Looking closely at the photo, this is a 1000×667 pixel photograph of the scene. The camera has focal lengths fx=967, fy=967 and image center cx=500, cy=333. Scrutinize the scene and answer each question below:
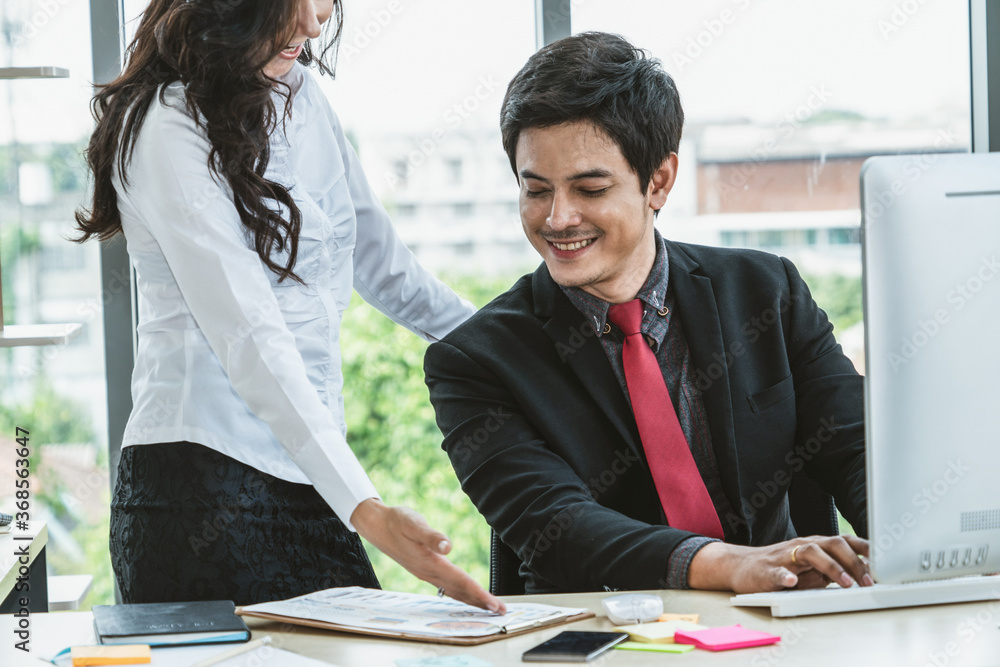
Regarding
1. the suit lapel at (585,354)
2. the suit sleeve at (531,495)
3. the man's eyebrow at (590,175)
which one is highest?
the man's eyebrow at (590,175)

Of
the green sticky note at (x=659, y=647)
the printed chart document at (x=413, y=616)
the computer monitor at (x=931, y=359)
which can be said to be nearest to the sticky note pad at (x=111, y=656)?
the printed chart document at (x=413, y=616)

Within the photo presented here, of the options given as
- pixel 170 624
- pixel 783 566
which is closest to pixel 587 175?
pixel 783 566

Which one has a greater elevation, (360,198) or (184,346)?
(360,198)

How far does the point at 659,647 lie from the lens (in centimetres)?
109

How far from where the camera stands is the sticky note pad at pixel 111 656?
107 cm

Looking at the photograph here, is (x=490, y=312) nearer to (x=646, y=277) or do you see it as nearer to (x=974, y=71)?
(x=646, y=277)

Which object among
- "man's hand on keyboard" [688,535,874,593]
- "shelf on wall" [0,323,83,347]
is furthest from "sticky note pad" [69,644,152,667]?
"shelf on wall" [0,323,83,347]

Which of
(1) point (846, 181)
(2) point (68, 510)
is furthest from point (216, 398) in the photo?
(1) point (846, 181)

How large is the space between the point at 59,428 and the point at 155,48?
1355mm

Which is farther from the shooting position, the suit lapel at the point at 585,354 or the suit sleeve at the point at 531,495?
the suit lapel at the point at 585,354

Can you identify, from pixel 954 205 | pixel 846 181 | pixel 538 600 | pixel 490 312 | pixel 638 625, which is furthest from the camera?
pixel 846 181

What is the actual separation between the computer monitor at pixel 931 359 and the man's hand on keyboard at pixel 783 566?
0.68 feet

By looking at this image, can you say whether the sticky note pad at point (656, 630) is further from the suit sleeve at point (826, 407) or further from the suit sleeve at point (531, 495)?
the suit sleeve at point (826, 407)

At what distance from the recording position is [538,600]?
1.31 metres
